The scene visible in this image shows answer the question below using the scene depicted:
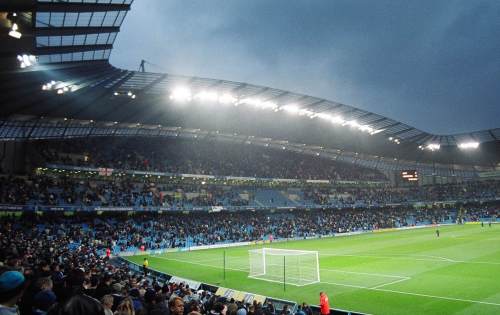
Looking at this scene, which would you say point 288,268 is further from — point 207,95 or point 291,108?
point 291,108

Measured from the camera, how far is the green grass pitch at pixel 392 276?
17406 mm

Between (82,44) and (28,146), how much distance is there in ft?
87.2

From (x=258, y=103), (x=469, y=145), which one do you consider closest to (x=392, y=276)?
(x=258, y=103)

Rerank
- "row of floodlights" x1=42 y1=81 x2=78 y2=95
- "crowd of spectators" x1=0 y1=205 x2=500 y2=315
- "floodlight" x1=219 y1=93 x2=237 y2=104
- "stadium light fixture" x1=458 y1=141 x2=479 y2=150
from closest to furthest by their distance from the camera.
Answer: "crowd of spectators" x1=0 y1=205 x2=500 y2=315 → "row of floodlights" x1=42 y1=81 x2=78 y2=95 → "floodlight" x1=219 y1=93 x2=237 y2=104 → "stadium light fixture" x1=458 y1=141 x2=479 y2=150

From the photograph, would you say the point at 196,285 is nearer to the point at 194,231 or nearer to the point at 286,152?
the point at 194,231

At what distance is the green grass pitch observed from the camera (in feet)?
57.1

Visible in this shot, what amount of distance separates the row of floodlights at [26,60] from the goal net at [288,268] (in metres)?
18.3

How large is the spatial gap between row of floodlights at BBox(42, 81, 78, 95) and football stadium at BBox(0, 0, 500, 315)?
10.5 inches

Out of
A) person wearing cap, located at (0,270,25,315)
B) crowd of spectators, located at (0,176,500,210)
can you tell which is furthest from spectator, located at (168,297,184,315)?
crowd of spectators, located at (0,176,500,210)

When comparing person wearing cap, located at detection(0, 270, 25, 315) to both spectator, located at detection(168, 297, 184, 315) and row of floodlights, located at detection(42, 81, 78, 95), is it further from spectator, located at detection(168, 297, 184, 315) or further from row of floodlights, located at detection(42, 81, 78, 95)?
row of floodlights, located at detection(42, 81, 78, 95)

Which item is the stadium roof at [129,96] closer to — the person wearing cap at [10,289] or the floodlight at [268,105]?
the floodlight at [268,105]

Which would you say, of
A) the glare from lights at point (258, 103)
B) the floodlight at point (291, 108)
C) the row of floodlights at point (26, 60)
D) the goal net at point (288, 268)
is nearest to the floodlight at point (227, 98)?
the glare from lights at point (258, 103)

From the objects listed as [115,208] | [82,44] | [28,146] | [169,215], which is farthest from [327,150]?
[82,44]

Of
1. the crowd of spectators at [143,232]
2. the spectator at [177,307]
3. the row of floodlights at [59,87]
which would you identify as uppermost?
the row of floodlights at [59,87]
